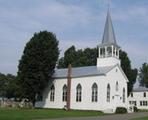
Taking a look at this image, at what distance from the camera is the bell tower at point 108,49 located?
6312 cm

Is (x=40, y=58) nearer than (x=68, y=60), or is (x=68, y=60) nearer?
(x=40, y=58)

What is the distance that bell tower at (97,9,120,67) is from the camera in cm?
6312

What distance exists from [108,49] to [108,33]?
3.33 meters

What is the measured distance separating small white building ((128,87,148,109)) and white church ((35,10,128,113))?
135 ft

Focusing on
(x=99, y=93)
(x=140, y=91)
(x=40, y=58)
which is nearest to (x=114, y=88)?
(x=99, y=93)

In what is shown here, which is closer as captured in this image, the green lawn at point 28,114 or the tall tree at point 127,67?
the green lawn at point 28,114

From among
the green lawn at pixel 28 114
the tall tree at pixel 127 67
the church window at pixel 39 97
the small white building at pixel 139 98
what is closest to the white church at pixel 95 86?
the church window at pixel 39 97

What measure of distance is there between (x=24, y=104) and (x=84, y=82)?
11.9 metres

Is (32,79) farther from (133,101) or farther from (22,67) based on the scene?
(133,101)

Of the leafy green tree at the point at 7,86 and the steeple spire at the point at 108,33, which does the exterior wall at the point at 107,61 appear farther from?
the leafy green tree at the point at 7,86

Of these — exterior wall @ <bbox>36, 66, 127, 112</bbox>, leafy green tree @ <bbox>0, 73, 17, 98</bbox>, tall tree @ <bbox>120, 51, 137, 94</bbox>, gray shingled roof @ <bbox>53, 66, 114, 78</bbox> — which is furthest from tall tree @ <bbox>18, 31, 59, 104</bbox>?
leafy green tree @ <bbox>0, 73, 17, 98</bbox>

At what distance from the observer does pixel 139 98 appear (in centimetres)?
10575

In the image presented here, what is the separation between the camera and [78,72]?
6347 centimetres

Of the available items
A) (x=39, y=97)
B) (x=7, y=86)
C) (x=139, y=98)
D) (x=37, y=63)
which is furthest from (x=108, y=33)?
(x=7, y=86)
